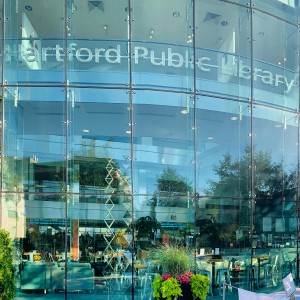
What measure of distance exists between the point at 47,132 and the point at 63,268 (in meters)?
3.42

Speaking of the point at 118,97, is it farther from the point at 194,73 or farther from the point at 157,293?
the point at 157,293

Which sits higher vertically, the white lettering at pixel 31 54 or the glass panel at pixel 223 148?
the white lettering at pixel 31 54

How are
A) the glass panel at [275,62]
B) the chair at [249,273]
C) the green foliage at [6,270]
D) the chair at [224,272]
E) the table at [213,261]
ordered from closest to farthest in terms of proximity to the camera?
the green foliage at [6,270] → the table at [213,261] → the chair at [224,272] → the chair at [249,273] → the glass panel at [275,62]

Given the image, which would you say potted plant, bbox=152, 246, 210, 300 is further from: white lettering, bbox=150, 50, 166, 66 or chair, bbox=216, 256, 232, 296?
white lettering, bbox=150, 50, 166, 66

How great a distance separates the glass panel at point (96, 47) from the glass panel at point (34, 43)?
1.02 ft

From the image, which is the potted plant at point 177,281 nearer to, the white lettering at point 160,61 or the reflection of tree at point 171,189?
the reflection of tree at point 171,189

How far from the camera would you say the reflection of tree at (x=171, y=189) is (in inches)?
480

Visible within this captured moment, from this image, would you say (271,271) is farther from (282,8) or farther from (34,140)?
(282,8)

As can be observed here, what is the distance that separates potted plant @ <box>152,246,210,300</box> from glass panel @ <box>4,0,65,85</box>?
531cm

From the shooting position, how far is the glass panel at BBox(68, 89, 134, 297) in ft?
37.7

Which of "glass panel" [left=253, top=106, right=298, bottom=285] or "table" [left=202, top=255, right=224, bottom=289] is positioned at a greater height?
"glass panel" [left=253, top=106, right=298, bottom=285]

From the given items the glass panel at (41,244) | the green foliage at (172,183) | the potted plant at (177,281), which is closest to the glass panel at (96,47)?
the green foliage at (172,183)

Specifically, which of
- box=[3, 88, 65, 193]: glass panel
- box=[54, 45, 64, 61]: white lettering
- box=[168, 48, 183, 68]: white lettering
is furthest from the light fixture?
box=[54, 45, 64, 61]: white lettering

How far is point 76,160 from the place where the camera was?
11.7 meters
